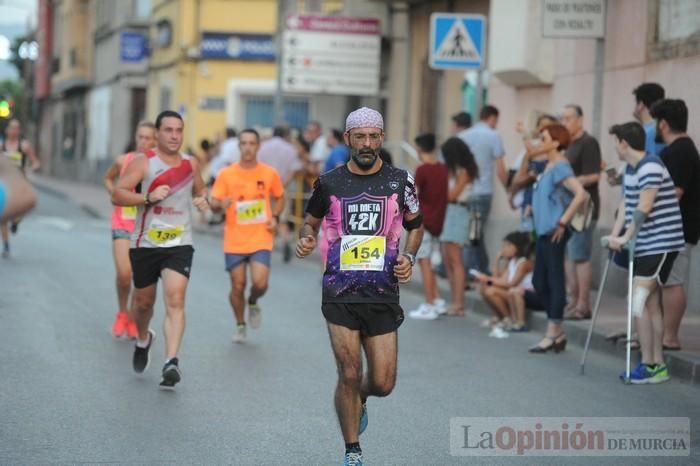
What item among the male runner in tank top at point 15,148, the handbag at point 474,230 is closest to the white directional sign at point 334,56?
the male runner in tank top at point 15,148

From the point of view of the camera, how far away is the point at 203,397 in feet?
33.5

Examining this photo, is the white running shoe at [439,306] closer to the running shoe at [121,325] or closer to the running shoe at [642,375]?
the running shoe at [121,325]

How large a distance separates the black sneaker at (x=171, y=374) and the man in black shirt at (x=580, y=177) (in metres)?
5.44

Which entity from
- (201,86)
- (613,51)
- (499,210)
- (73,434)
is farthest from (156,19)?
(73,434)

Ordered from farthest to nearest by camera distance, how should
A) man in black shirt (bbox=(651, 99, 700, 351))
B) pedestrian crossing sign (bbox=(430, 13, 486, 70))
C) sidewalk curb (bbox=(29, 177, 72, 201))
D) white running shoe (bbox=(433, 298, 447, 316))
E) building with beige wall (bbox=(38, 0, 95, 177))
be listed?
building with beige wall (bbox=(38, 0, 95, 177)) < sidewalk curb (bbox=(29, 177, 72, 201)) < pedestrian crossing sign (bbox=(430, 13, 486, 70)) < white running shoe (bbox=(433, 298, 447, 316)) < man in black shirt (bbox=(651, 99, 700, 351))

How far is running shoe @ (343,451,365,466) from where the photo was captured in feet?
24.6

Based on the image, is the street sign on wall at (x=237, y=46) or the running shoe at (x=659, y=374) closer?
the running shoe at (x=659, y=374)

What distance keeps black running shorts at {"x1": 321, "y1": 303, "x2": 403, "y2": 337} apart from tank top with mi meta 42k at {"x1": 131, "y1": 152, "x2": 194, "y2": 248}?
331 centimetres

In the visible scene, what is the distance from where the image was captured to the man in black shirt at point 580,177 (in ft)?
48.6

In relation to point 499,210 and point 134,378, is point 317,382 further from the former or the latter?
point 499,210

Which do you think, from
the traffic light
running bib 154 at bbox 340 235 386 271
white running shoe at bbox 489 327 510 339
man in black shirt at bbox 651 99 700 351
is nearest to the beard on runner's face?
running bib 154 at bbox 340 235 386 271

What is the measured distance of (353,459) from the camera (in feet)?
24.7

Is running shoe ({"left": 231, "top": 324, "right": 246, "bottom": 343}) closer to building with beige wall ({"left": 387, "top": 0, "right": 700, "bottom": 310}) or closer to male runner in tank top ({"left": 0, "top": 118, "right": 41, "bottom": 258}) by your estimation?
building with beige wall ({"left": 387, "top": 0, "right": 700, "bottom": 310})

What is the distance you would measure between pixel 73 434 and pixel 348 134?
97.5 inches
